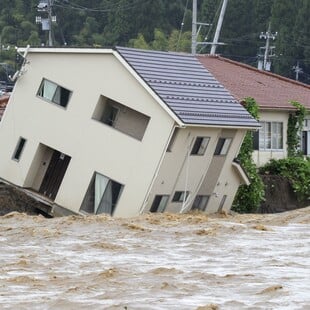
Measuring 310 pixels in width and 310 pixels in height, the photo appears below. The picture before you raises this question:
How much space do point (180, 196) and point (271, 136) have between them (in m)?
9.70

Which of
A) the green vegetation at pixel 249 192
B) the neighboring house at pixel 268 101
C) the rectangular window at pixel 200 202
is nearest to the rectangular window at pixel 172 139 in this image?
the rectangular window at pixel 200 202

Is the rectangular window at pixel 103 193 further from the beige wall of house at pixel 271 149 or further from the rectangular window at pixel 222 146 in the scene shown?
the beige wall of house at pixel 271 149

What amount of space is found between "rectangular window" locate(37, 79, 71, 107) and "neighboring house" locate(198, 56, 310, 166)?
7351mm

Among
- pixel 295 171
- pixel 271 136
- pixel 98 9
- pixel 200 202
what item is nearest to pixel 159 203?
pixel 200 202

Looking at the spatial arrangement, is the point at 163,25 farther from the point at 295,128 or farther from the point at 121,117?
the point at 121,117

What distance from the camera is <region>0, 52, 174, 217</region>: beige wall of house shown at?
3369cm

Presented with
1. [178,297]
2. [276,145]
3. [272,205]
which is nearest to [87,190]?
[272,205]

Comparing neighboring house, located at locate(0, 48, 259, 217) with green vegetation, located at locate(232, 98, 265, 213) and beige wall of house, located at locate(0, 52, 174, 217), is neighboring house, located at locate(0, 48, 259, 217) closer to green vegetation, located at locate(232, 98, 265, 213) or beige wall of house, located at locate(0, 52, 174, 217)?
beige wall of house, located at locate(0, 52, 174, 217)

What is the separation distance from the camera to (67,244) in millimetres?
20750

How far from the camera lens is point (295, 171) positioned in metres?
42.0

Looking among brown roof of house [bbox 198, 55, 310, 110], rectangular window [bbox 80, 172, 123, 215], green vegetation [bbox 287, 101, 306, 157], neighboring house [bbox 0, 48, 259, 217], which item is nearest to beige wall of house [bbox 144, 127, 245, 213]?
neighboring house [bbox 0, 48, 259, 217]

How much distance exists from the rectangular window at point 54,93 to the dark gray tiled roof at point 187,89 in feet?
7.74

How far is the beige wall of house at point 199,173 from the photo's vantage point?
34.1 metres

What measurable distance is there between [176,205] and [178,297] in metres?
21.1
